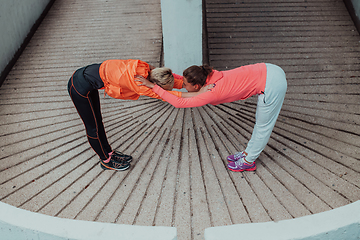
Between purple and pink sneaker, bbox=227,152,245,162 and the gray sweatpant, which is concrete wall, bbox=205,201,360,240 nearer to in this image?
the gray sweatpant

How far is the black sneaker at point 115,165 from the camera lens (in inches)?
105

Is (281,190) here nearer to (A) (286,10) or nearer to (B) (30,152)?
(B) (30,152)

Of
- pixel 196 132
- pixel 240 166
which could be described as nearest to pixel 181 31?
pixel 196 132

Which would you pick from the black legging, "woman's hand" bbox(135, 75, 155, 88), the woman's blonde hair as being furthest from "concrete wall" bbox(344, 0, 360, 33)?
the black legging

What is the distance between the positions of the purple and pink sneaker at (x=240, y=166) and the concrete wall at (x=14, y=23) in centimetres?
374

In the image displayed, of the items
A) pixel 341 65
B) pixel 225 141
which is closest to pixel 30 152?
pixel 225 141

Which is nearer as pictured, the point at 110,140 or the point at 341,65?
the point at 110,140

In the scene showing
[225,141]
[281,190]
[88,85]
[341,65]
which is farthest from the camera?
[341,65]

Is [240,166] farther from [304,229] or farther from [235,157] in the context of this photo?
[304,229]

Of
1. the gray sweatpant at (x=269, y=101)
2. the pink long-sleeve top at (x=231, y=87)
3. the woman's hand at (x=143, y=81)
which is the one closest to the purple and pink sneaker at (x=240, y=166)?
the gray sweatpant at (x=269, y=101)

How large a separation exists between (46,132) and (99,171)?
0.99 metres

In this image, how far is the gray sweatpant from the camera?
203 cm

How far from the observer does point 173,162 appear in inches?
108

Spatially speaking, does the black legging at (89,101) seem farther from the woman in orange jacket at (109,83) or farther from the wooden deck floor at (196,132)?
the wooden deck floor at (196,132)
